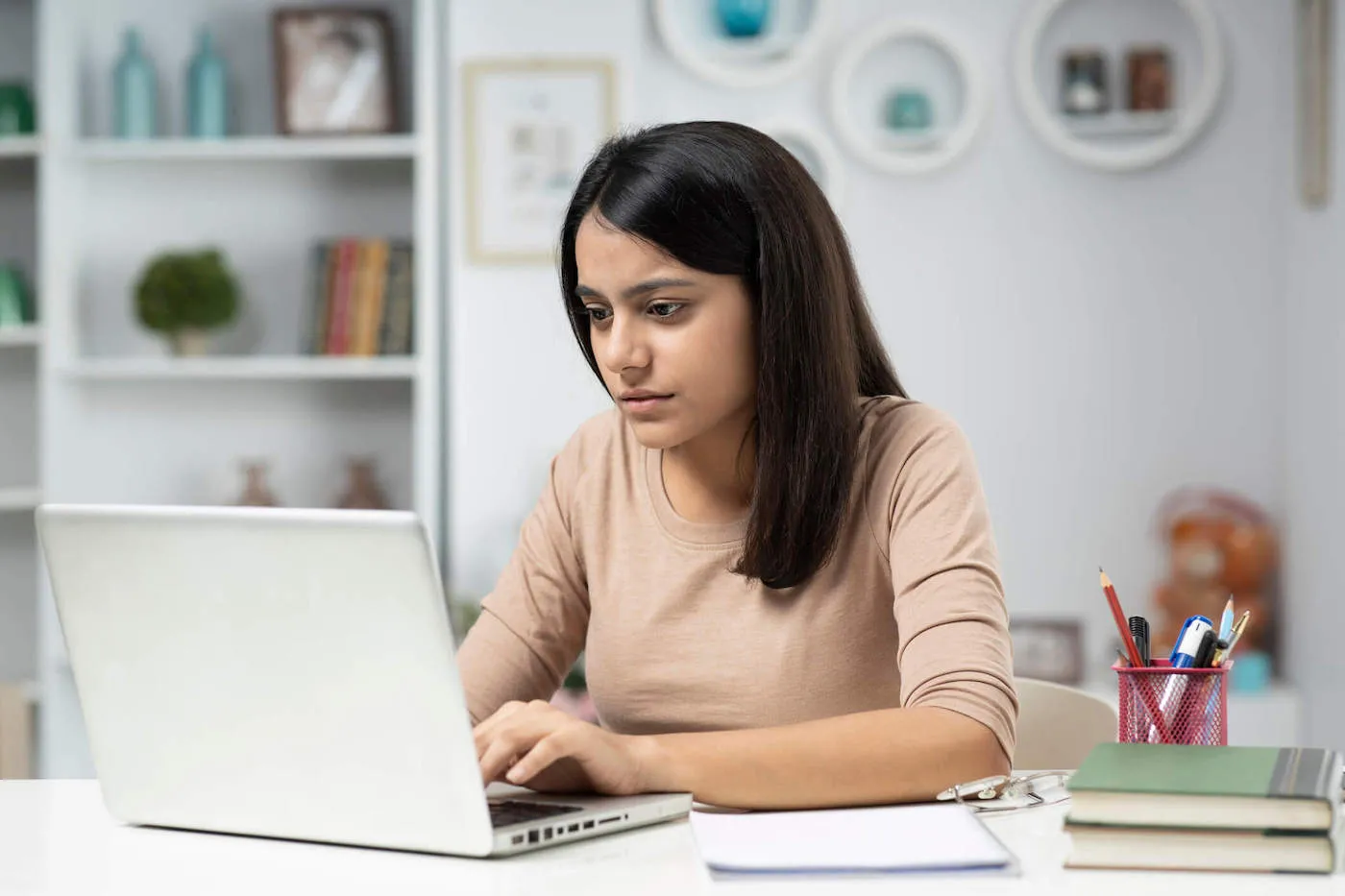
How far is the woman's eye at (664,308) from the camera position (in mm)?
1404

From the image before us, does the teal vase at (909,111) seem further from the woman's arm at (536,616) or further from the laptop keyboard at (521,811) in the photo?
the laptop keyboard at (521,811)

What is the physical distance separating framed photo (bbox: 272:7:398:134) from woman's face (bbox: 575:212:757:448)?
2.12 meters

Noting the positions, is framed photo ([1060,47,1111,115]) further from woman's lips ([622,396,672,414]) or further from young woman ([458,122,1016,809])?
woman's lips ([622,396,672,414])

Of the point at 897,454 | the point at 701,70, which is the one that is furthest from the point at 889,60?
the point at 897,454

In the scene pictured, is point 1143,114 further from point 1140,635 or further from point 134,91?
point 1140,635

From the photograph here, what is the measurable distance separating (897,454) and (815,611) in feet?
0.54

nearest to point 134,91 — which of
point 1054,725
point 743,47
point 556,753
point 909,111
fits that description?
point 743,47

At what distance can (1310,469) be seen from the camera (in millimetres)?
3252

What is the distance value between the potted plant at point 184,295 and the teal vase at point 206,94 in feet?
0.91

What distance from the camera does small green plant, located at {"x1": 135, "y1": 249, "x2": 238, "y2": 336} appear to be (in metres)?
3.34

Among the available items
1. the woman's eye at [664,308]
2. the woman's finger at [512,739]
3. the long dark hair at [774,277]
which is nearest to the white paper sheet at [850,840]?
the woman's finger at [512,739]

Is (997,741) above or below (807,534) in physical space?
below

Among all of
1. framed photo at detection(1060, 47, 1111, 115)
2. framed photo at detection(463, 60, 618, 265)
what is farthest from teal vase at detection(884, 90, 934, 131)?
framed photo at detection(463, 60, 618, 265)

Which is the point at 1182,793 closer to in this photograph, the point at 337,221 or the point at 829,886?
the point at 829,886
